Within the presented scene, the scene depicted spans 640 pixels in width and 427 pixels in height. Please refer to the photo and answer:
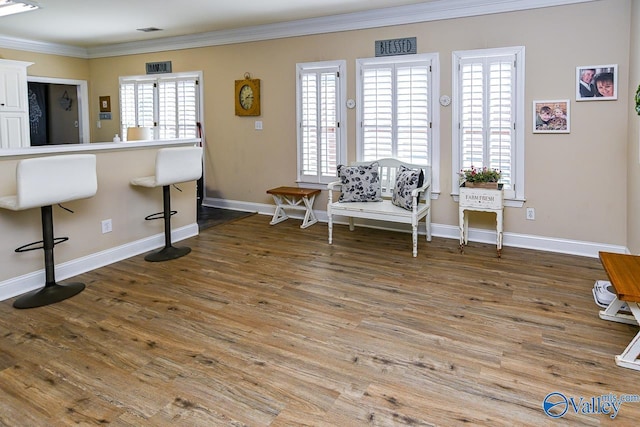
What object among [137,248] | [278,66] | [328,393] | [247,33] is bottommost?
[328,393]

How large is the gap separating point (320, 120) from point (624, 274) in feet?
12.7

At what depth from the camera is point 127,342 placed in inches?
109

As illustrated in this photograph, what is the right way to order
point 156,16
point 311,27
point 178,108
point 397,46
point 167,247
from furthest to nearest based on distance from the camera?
point 178,108 < point 311,27 < point 156,16 < point 397,46 < point 167,247

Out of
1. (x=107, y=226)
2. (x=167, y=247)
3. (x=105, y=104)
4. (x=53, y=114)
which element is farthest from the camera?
(x=53, y=114)

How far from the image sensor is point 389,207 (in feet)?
15.8

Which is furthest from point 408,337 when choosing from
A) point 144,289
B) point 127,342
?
point 144,289

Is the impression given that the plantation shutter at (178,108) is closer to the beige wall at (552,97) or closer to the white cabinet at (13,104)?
the beige wall at (552,97)

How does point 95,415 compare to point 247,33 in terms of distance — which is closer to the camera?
point 95,415

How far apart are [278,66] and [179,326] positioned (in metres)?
4.04

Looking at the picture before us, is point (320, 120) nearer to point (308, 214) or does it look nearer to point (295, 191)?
point (295, 191)

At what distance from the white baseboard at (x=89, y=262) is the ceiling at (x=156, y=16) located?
8.02 ft

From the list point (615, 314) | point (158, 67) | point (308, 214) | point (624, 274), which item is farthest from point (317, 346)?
point (158, 67)

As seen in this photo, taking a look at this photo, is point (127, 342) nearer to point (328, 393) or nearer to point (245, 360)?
point (245, 360)

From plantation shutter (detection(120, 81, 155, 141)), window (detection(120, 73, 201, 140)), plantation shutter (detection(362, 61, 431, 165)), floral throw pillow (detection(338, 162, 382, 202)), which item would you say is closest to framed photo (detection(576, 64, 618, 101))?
plantation shutter (detection(362, 61, 431, 165))
